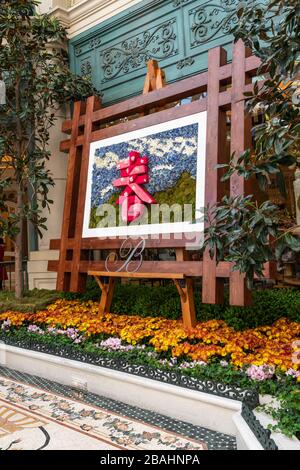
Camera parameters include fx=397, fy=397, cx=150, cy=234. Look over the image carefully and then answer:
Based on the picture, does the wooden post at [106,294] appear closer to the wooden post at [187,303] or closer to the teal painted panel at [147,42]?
the wooden post at [187,303]

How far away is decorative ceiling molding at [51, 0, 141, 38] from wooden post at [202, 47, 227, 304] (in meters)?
2.01

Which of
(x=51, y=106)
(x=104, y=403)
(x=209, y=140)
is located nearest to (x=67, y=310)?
(x=104, y=403)

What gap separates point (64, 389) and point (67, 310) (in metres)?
1.10

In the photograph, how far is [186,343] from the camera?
→ 260 centimetres

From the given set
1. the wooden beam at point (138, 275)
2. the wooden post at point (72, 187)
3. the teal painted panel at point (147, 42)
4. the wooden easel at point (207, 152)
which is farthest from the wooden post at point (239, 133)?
the wooden post at point (72, 187)

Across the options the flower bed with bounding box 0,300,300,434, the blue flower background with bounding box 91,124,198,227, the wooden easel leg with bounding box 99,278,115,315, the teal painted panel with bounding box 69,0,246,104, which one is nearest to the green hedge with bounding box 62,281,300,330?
the flower bed with bounding box 0,300,300,434

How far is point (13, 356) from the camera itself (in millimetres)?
3332

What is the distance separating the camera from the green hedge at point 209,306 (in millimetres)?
3128

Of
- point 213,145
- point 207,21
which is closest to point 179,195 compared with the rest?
point 213,145

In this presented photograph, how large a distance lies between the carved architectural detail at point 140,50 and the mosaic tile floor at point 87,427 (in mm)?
3353

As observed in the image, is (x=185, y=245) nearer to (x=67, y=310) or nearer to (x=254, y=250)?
(x=254, y=250)

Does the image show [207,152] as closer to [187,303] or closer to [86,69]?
[187,303]

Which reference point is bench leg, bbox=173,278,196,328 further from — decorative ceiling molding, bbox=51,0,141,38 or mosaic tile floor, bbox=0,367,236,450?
decorative ceiling molding, bbox=51,0,141,38

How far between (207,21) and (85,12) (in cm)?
178
